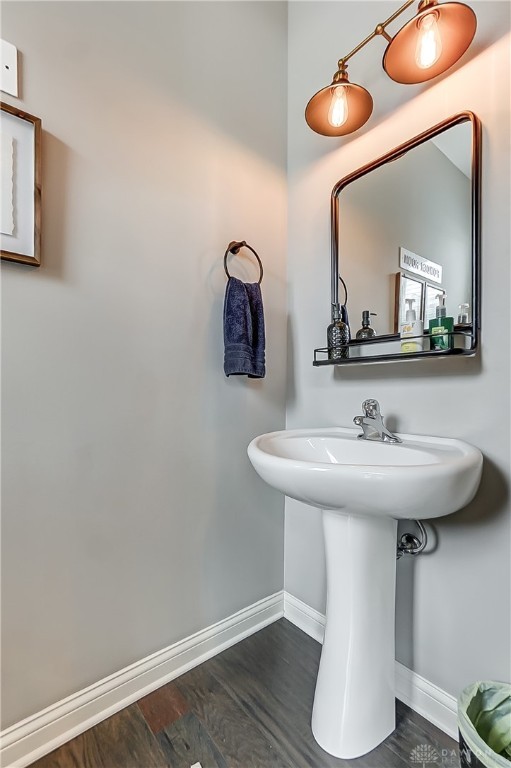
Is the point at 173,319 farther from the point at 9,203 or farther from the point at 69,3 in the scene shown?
the point at 69,3

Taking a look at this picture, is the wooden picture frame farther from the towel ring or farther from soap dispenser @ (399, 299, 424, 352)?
soap dispenser @ (399, 299, 424, 352)

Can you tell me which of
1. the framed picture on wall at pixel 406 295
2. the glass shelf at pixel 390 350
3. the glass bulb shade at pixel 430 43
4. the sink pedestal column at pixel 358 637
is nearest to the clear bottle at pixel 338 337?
the glass shelf at pixel 390 350

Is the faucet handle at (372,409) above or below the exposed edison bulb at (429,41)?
below

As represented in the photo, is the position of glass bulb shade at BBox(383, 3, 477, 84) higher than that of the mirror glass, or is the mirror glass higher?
glass bulb shade at BBox(383, 3, 477, 84)

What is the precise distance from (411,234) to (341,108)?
508 mm

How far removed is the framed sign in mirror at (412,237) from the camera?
99 centimetres

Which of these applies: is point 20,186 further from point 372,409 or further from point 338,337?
point 372,409

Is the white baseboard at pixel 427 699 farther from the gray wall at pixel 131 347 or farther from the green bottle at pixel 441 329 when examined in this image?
the green bottle at pixel 441 329

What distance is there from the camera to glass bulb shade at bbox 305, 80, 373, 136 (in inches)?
46.9

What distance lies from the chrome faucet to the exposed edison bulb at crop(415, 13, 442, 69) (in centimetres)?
97

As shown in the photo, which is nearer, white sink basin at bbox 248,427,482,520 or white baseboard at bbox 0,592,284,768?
white sink basin at bbox 248,427,482,520

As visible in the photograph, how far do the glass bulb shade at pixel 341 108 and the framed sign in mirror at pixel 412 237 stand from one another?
16 centimetres

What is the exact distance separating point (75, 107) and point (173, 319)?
2.08 ft

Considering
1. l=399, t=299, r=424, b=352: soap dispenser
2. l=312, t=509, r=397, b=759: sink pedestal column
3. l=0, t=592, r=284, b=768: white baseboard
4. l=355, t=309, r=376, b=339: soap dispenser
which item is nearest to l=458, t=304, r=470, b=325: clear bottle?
l=399, t=299, r=424, b=352: soap dispenser
